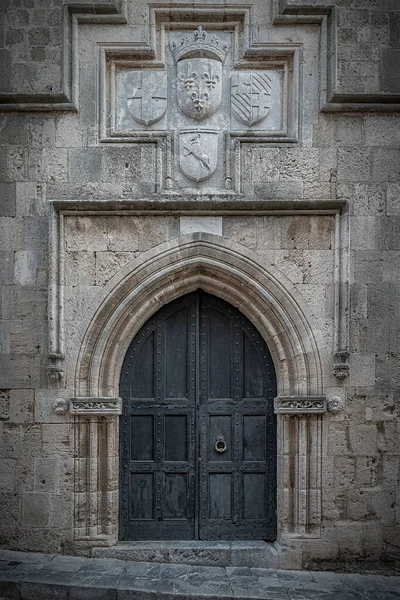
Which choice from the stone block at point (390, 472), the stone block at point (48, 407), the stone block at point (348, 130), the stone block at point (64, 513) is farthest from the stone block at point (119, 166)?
the stone block at point (390, 472)

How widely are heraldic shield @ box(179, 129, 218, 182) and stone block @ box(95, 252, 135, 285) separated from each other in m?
0.95

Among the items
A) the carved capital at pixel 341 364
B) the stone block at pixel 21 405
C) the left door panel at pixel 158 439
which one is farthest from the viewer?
the left door panel at pixel 158 439

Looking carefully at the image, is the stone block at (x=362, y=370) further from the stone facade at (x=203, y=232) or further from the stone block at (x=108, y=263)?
the stone block at (x=108, y=263)

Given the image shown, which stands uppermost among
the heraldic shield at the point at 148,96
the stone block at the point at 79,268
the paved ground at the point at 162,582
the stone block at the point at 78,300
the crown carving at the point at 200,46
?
the crown carving at the point at 200,46

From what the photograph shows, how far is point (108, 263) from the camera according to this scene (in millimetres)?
5746

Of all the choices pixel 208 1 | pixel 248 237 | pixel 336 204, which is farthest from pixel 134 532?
pixel 208 1

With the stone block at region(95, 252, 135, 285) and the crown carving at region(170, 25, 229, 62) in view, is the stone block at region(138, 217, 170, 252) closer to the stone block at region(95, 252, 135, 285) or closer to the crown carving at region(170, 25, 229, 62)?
the stone block at region(95, 252, 135, 285)

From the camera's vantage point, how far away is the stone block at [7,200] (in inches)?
227

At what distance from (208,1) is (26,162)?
7.43ft

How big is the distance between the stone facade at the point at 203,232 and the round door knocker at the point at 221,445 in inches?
21.6

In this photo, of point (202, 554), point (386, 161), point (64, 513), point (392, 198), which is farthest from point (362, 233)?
point (64, 513)

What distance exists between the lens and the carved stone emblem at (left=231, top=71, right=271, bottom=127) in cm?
582

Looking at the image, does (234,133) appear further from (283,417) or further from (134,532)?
(134,532)

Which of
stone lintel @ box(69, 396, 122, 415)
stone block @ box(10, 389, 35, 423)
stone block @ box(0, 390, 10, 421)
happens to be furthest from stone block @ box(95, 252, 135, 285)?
stone block @ box(0, 390, 10, 421)
